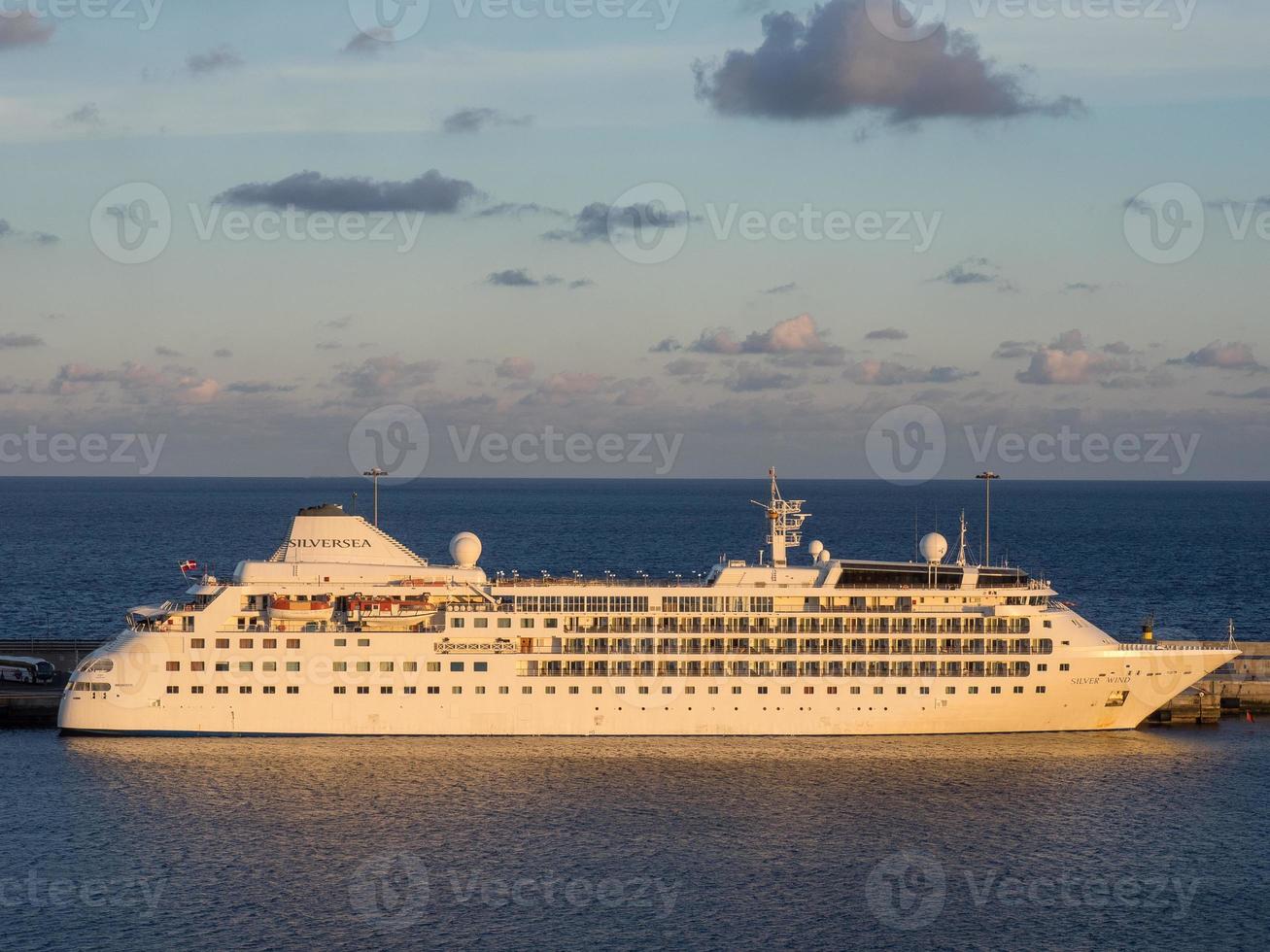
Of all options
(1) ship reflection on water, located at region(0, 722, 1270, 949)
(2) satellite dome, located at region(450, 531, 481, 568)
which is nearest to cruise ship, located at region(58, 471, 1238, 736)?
(2) satellite dome, located at region(450, 531, 481, 568)

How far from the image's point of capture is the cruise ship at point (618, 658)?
5878 cm

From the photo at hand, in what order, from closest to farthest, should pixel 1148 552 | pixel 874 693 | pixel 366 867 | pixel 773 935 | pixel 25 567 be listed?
1. pixel 773 935
2. pixel 366 867
3. pixel 874 693
4. pixel 25 567
5. pixel 1148 552

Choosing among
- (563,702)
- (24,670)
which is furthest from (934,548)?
(24,670)

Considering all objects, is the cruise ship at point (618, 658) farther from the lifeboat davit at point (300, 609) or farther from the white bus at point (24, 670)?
the white bus at point (24, 670)

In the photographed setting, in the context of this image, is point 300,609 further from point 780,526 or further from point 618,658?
point 780,526

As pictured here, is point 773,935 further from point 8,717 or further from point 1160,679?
point 8,717

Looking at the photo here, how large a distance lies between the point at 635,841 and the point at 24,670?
34223mm

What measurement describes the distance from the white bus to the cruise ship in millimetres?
8404

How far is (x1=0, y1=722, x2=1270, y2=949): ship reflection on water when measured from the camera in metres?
39.6

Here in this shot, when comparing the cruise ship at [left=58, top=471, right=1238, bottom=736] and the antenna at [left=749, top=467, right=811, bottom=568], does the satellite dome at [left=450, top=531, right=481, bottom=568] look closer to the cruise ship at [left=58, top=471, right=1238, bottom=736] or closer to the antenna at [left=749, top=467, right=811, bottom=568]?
the cruise ship at [left=58, top=471, right=1238, bottom=736]

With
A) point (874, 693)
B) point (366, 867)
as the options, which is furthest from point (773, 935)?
point (874, 693)

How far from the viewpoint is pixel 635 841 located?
45.9 metres

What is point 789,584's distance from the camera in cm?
6106

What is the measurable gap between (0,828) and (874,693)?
32412 mm
